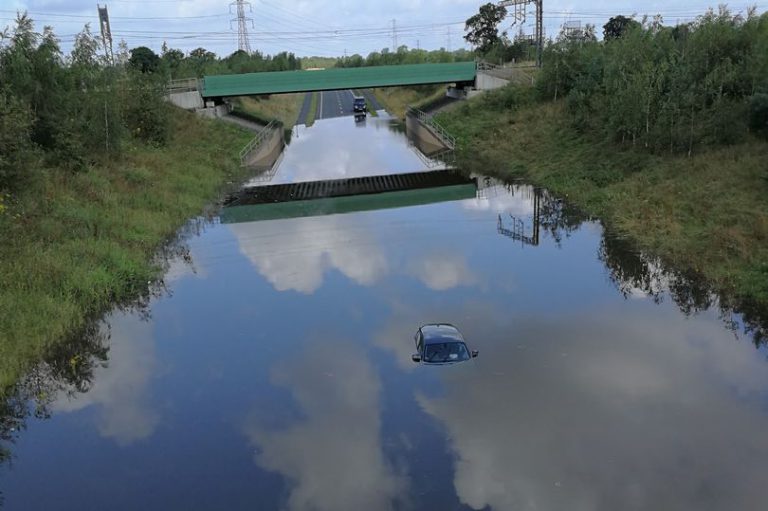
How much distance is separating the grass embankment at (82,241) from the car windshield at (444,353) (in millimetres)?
11738

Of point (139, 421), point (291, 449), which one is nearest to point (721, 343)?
point (291, 449)

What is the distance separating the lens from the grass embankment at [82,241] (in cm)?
2003

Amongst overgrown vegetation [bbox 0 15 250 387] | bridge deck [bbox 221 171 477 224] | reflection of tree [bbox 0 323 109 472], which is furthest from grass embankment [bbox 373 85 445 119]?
reflection of tree [bbox 0 323 109 472]

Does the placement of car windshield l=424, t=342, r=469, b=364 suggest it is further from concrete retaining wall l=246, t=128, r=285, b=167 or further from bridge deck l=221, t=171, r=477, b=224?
concrete retaining wall l=246, t=128, r=285, b=167

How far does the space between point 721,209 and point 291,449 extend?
2306cm

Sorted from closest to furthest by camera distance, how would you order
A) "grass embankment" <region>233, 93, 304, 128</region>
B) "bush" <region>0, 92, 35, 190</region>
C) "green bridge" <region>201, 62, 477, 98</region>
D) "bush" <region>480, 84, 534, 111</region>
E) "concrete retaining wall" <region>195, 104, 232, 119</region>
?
"bush" <region>0, 92, 35, 190</region>
"bush" <region>480, 84, 534, 111</region>
"concrete retaining wall" <region>195, 104, 232, 119</region>
"green bridge" <region>201, 62, 477, 98</region>
"grass embankment" <region>233, 93, 304, 128</region>

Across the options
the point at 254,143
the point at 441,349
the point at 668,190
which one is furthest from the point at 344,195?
the point at 441,349

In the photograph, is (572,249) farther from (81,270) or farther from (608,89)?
(608,89)

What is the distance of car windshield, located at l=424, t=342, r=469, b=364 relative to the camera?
18125 millimetres

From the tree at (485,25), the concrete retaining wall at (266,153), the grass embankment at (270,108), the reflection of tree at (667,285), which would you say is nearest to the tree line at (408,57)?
the tree at (485,25)

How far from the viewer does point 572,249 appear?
29.0 m

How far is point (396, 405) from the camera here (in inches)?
637

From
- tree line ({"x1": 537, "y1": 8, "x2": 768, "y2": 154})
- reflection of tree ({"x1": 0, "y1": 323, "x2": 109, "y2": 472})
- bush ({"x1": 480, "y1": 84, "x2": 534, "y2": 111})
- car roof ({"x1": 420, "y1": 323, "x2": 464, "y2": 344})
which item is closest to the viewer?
reflection of tree ({"x1": 0, "y1": 323, "x2": 109, "y2": 472})

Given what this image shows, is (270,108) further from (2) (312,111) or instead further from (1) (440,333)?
(1) (440,333)
